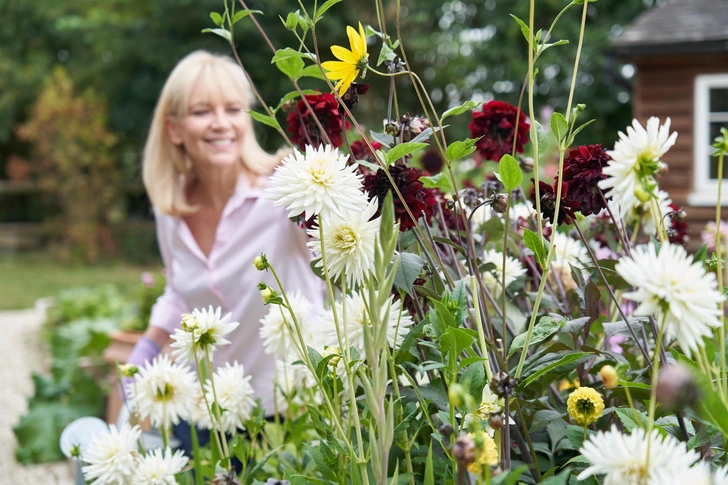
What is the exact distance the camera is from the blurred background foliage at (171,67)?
11.5 metres

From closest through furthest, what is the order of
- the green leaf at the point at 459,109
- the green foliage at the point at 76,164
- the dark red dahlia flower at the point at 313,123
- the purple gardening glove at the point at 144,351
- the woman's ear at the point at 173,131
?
the green leaf at the point at 459,109, the dark red dahlia flower at the point at 313,123, the purple gardening glove at the point at 144,351, the woman's ear at the point at 173,131, the green foliage at the point at 76,164

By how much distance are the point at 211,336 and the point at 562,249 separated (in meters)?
0.67

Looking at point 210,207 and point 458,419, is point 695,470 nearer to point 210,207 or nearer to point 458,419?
point 458,419

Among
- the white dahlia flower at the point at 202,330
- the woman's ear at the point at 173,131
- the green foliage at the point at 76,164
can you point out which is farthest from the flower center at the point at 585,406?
the green foliage at the point at 76,164

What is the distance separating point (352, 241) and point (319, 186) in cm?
8

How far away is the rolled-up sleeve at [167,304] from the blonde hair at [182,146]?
7cm

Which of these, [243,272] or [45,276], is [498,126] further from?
[45,276]

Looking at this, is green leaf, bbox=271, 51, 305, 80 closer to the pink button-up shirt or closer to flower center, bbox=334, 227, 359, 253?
flower center, bbox=334, 227, 359, 253

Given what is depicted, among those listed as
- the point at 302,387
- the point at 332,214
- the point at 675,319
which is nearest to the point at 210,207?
the point at 302,387

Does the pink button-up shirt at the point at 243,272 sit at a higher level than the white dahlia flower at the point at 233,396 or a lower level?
higher

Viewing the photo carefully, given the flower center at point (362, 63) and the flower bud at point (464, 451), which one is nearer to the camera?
the flower bud at point (464, 451)

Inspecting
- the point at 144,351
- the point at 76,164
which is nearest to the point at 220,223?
the point at 144,351

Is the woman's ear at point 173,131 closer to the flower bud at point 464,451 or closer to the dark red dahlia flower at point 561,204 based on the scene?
the dark red dahlia flower at point 561,204

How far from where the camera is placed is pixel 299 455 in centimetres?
118
